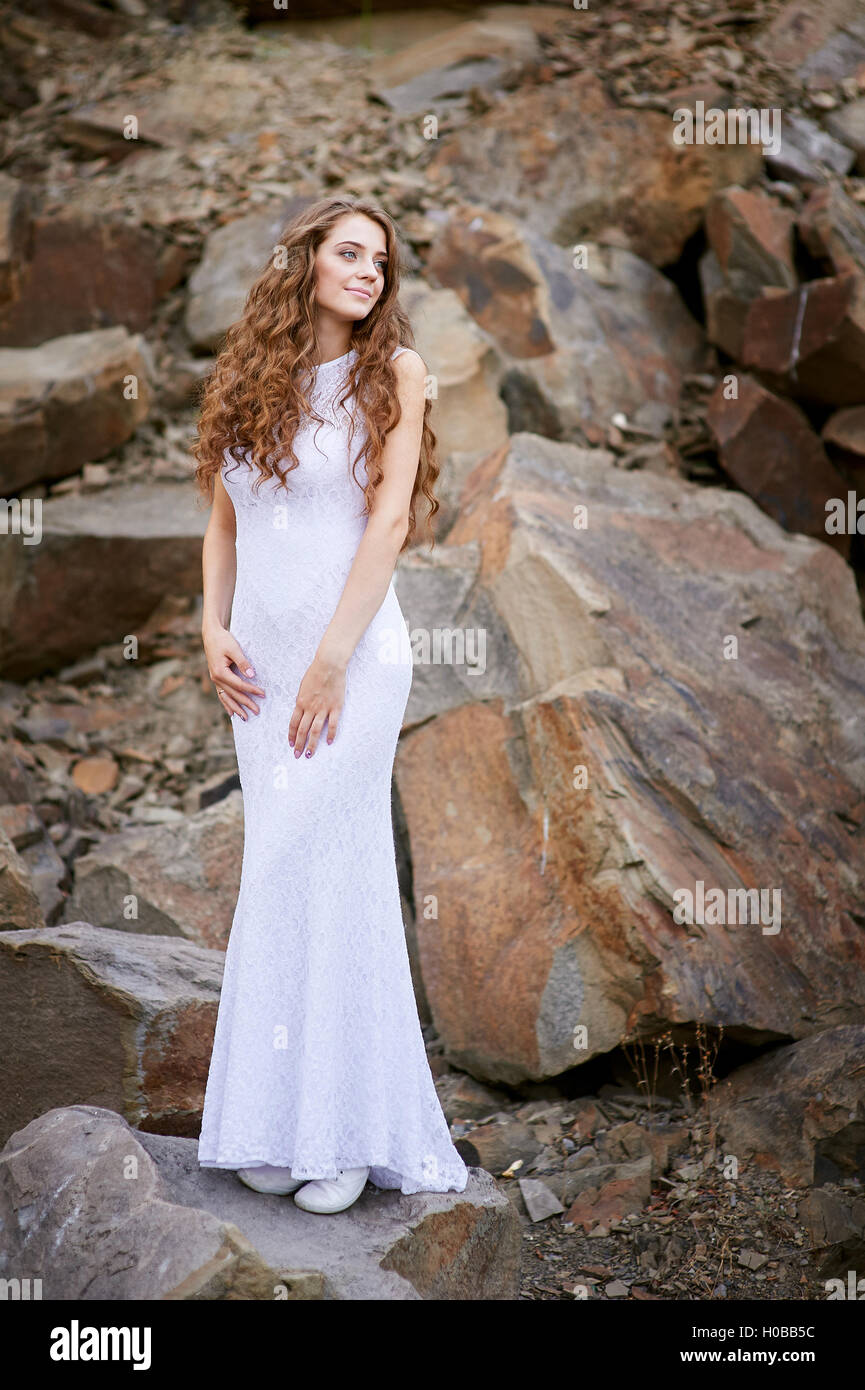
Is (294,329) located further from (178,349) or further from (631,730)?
(178,349)

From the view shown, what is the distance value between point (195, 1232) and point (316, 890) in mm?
752

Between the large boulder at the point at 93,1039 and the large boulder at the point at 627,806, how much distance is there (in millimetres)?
1321

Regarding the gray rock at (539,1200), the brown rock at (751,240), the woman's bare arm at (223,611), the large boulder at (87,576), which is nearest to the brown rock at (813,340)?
the brown rock at (751,240)

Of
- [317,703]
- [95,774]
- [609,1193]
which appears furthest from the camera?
[95,774]

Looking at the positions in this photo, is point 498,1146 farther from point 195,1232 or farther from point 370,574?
point 370,574

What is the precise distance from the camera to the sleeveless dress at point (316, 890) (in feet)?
8.88

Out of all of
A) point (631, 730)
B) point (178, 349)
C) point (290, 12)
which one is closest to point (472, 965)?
point (631, 730)

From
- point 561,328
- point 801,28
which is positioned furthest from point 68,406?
point 801,28

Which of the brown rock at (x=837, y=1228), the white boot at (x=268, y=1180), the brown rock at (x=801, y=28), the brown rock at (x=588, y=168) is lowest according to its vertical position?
the brown rock at (x=837, y=1228)

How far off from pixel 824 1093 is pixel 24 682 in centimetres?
518

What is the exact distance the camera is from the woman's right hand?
9.23ft

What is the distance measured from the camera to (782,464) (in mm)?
6977

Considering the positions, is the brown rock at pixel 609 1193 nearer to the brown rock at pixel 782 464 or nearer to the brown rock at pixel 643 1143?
the brown rock at pixel 643 1143

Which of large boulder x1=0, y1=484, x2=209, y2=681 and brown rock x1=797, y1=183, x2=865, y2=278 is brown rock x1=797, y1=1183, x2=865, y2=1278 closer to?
large boulder x1=0, y1=484, x2=209, y2=681
